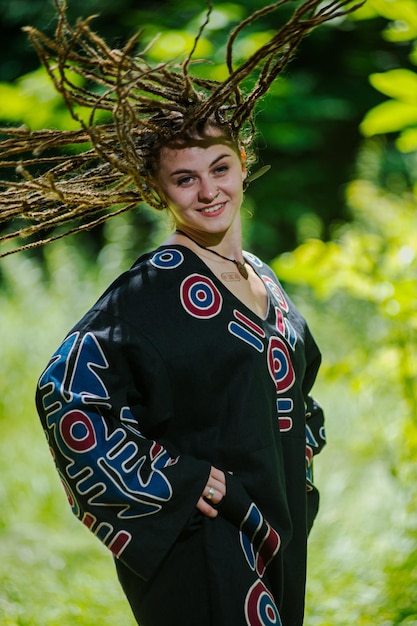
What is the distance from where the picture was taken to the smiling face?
167 centimetres

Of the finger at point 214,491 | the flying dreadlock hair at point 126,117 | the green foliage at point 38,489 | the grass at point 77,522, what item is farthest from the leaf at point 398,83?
the green foliage at point 38,489

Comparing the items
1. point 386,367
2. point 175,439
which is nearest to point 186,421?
point 175,439

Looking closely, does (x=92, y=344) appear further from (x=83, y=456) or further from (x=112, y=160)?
(x=112, y=160)

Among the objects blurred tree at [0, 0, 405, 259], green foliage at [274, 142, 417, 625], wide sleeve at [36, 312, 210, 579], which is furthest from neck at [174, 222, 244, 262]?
blurred tree at [0, 0, 405, 259]

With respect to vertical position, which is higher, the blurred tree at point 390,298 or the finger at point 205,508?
the blurred tree at point 390,298

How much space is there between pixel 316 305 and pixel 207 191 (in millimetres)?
3229

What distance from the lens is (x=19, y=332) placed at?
4.77 m

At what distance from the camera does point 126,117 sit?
157 cm

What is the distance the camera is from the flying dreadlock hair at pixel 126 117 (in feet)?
5.10

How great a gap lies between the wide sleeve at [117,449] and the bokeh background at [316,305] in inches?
41.8

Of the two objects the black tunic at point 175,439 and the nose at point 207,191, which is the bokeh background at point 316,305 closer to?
the nose at point 207,191

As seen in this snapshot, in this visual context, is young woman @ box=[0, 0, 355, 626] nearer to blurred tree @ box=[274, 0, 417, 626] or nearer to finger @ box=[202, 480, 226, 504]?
finger @ box=[202, 480, 226, 504]

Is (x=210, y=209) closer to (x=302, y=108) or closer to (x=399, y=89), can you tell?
(x=399, y=89)

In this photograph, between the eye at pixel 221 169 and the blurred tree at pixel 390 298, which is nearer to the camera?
the eye at pixel 221 169
